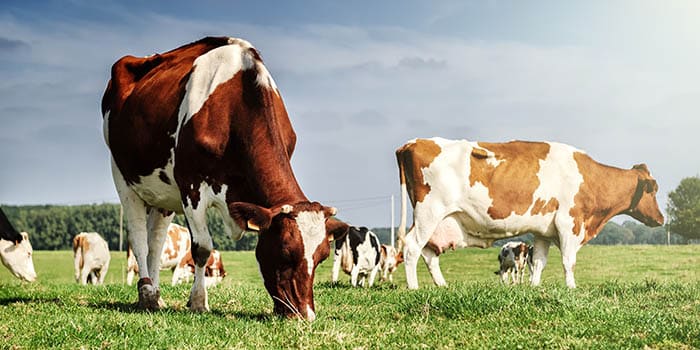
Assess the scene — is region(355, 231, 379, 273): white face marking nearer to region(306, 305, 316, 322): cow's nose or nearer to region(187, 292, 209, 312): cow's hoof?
region(187, 292, 209, 312): cow's hoof

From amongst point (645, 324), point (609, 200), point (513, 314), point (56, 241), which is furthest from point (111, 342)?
point (56, 241)

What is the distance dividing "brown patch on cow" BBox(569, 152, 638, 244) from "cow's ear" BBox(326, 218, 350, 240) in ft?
27.4

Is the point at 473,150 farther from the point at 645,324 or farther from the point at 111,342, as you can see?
the point at 111,342

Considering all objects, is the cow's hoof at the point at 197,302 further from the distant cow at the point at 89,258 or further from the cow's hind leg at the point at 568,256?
the distant cow at the point at 89,258

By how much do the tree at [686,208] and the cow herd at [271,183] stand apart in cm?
6533

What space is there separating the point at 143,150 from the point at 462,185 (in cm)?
659

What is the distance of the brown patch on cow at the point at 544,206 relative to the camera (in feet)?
45.8

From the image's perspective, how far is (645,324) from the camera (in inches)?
270

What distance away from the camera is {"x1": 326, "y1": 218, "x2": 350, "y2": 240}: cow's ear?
7.13 meters

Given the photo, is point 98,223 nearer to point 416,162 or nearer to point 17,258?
point 17,258

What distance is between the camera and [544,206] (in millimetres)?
14016

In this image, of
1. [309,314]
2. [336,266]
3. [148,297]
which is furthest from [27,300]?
[336,266]

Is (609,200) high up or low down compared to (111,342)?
up

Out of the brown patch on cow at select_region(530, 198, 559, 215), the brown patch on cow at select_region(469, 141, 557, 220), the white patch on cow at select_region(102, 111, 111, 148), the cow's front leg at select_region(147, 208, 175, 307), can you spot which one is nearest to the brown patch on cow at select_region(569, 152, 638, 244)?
the brown patch on cow at select_region(530, 198, 559, 215)
